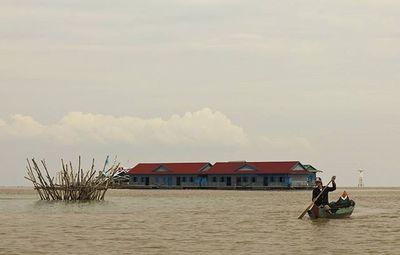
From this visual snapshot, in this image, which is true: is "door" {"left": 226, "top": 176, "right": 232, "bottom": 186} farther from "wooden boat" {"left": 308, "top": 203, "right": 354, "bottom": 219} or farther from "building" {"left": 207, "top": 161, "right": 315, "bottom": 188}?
"wooden boat" {"left": 308, "top": 203, "right": 354, "bottom": 219}

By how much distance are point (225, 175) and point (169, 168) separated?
11.5 m

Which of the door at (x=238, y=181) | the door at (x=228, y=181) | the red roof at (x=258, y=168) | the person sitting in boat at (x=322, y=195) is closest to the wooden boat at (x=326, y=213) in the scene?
the person sitting in boat at (x=322, y=195)

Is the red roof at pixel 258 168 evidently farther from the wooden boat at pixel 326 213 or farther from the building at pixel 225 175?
the wooden boat at pixel 326 213

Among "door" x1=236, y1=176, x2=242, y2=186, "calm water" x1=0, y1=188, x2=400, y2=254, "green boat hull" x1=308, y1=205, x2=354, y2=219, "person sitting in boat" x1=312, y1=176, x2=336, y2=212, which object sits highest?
"door" x1=236, y1=176, x2=242, y2=186

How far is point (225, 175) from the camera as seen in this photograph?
380ft

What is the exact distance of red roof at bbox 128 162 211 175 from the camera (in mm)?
119500

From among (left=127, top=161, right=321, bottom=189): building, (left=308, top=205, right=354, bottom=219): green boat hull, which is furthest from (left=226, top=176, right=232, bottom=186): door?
(left=308, top=205, right=354, bottom=219): green boat hull

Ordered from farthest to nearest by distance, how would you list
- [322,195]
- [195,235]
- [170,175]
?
[170,175] < [322,195] < [195,235]

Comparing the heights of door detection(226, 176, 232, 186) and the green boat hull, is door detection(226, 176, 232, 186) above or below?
above

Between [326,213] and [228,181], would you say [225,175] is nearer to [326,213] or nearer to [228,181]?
[228,181]

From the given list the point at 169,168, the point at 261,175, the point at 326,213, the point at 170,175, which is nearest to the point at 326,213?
the point at 326,213

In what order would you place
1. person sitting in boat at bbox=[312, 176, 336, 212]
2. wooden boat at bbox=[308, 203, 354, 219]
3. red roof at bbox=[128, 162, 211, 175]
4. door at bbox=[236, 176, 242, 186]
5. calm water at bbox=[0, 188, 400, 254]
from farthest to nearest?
red roof at bbox=[128, 162, 211, 175]
door at bbox=[236, 176, 242, 186]
wooden boat at bbox=[308, 203, 354, 219]
person sitting in boat at bbox=[312, 176, 336, 212]
calm water at bbox=[0, 188, 400, 254]

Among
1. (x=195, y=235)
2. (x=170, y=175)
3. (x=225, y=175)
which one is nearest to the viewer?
(x=195, y=235)

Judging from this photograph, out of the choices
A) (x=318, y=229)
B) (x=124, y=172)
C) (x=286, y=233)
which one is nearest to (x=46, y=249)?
(x=286, y=233)
